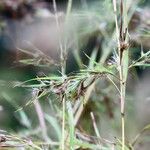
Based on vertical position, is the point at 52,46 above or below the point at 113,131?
above

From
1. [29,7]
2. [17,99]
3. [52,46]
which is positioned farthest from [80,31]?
[29,7]

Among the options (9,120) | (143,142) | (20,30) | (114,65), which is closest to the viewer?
(114,65)

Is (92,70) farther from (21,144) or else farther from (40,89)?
(21,144)

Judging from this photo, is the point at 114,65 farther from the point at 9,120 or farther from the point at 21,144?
the point at 9,120

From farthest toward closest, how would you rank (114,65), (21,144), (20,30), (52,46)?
1. (20,30)
2. (52,46)
3. (21,144)
4. (114,65)

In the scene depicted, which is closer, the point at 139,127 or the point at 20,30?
the point at 139,127

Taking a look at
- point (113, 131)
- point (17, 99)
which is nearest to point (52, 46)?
point (17, 99)

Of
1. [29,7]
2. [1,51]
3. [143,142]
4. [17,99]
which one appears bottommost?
[143,142]
